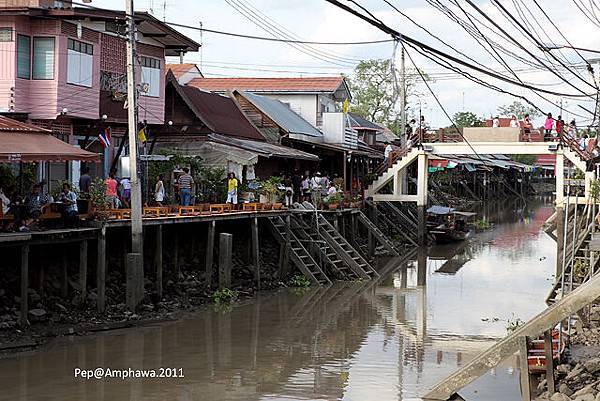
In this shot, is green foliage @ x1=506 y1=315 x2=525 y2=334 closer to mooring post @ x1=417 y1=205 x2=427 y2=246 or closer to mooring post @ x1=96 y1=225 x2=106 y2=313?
mooring post @ x1=96 y1=225 x2=106 y2=313

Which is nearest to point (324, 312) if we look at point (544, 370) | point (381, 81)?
point (544, 370)

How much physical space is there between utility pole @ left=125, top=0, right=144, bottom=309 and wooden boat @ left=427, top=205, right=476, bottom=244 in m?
23.3

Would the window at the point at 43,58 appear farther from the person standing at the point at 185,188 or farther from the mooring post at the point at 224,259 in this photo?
the mooring post at the point at 224,259

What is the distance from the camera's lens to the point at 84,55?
79.2 ft

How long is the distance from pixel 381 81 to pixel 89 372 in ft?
189

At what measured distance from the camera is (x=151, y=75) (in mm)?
27875

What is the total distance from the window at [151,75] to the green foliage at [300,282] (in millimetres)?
7093

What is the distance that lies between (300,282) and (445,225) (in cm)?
1708

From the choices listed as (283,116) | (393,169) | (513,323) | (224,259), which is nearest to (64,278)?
(224,259)

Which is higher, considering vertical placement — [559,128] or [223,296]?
[559,128]

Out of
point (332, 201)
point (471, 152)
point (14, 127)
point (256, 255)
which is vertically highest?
point (471, 152)

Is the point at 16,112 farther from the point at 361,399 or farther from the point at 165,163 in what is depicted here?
the point at 361,399

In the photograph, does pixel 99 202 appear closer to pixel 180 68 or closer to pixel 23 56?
pixel 23 56

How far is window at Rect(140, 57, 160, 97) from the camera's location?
2748cm
